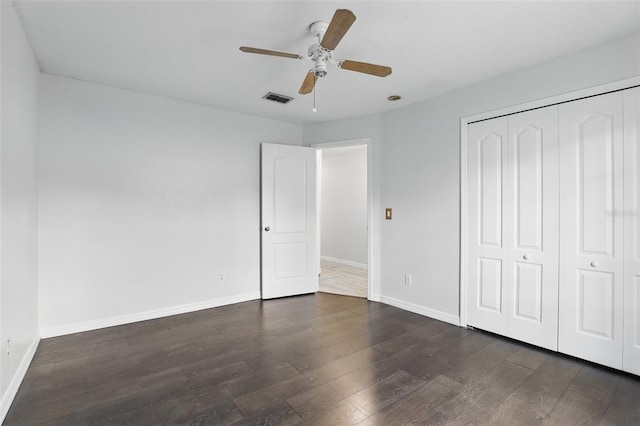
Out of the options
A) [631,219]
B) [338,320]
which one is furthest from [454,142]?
[338,320]

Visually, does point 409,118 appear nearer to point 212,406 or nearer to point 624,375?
point 624,375

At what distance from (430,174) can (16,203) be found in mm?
3659

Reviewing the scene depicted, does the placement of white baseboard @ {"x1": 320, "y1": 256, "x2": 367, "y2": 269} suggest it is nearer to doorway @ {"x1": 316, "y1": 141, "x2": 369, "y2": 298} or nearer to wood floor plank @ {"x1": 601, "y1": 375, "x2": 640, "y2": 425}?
doorway @ {"x1": 316, "y1": 141, "x2": 369, "y2": 298}

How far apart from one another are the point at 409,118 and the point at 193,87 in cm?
249

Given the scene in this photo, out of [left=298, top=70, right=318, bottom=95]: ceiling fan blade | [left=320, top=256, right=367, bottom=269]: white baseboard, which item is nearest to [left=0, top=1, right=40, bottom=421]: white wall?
[left=298, top=70, right=318, bottom=95]: ceiling fan blade

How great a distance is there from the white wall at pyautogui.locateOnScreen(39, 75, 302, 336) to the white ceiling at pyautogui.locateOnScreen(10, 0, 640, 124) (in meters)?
0.39

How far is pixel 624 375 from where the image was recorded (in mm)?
2291

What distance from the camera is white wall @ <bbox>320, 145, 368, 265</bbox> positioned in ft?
21.4

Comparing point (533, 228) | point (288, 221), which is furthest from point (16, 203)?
point (533, 228)

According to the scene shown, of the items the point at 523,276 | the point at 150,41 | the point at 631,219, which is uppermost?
the point at 150,41

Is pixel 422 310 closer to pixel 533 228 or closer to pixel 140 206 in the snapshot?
pixel 533 228

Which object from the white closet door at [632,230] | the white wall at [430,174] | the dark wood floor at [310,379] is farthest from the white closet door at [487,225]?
the white closet door at [632,230]

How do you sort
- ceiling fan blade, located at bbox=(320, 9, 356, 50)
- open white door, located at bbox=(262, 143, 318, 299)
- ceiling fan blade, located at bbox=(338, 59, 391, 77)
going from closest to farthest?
1. ceiling fan blade, located at bbox=(320, 9, 356, 50)
2. ceiling fan blade, located at bbox=(338, 59, 391, 77)
3. open white door, located at bbox=(262, 143, 318, 299)

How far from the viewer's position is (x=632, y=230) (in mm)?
2252
